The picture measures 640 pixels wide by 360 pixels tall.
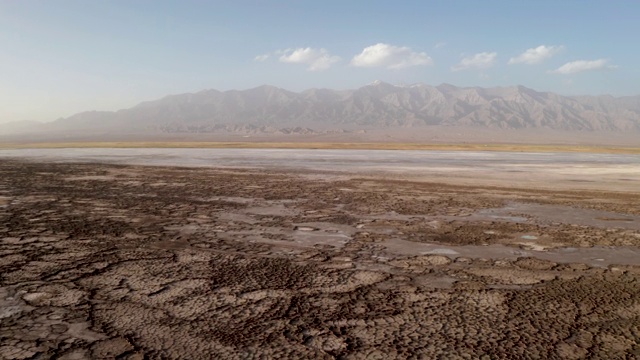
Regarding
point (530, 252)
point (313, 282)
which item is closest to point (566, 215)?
point (530, 252)

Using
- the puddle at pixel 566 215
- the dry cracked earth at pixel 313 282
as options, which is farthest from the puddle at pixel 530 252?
the puddle at pixel 566 215

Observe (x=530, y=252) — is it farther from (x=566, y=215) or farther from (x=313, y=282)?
(x=566, y=215)

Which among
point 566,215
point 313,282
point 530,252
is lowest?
point 566,215

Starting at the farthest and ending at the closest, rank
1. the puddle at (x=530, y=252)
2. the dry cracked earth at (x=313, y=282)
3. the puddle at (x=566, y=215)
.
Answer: the puddle at (x=566, y=215), the puddle at (x=530, y=252), the dry cracked earth at (x=313, y=282)

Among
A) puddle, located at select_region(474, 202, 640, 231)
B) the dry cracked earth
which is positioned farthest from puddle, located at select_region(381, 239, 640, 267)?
puddle, located at select_region(474, 202, 640, 231)

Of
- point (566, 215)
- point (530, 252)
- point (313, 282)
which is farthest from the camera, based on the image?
point (566, 215)

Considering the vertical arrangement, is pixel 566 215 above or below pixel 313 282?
below

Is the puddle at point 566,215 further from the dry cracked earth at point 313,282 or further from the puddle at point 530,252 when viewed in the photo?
the puddle at point 530,252

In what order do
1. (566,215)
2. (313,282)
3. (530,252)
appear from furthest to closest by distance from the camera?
1. (566,215)
2. (530,252)
3. (313,282)

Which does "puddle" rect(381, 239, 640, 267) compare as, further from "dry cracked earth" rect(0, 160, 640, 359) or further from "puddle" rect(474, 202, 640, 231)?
"puddle" rect(474, 202, 640, 231)
